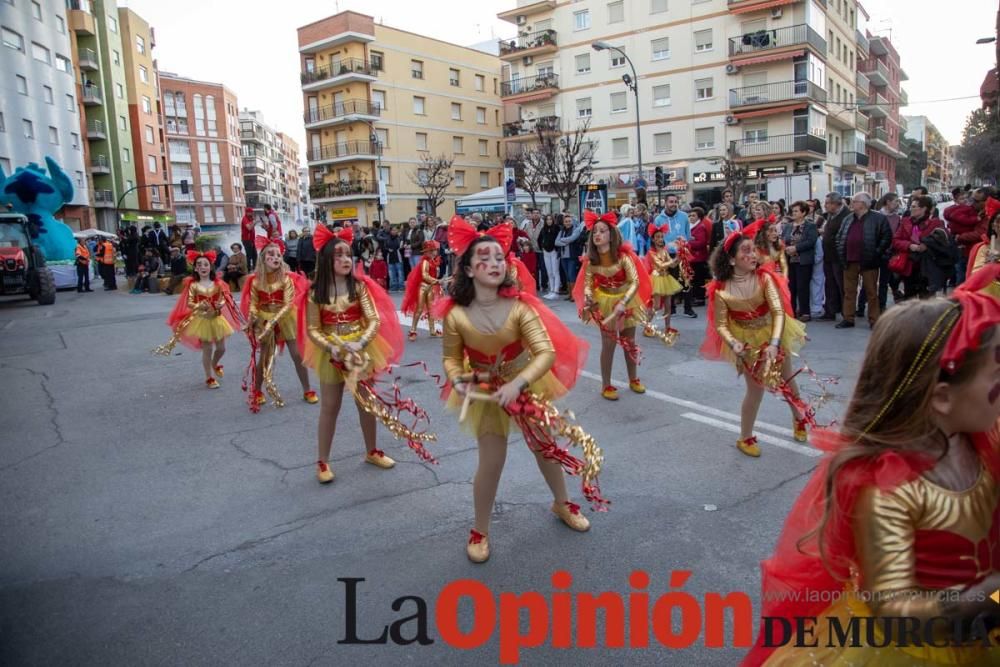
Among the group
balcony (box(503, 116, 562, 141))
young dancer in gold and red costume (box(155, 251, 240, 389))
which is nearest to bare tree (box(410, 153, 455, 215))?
Result: balcony (box(503, 116, 562, 141))

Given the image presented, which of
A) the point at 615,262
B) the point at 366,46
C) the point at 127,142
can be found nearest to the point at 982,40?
the point at 615,262

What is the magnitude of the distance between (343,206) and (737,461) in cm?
5290

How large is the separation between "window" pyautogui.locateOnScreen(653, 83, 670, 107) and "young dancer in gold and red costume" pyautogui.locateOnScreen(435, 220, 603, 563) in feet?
136

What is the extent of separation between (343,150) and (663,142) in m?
25.6

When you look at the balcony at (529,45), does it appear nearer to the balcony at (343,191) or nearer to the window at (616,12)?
the window at (616,12)

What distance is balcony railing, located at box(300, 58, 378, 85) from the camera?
51.2m

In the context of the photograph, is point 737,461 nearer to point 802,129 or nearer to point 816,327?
point 816,327

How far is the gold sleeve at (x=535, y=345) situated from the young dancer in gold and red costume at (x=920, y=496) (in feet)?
6.04

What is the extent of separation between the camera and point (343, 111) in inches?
2083

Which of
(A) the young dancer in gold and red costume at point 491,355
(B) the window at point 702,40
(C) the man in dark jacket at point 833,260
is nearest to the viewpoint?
(A) the young dancer in gold and red costume at point 491,355

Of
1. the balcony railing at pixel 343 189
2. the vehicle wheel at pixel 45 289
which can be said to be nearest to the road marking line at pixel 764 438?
the vehicle wheel at pixel 45 289

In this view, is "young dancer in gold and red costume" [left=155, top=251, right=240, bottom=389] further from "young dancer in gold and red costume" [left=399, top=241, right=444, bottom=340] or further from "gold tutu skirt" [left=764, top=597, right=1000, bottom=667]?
"gold tutu skirt" [left=764, top=597, right=1000, bottom=667]

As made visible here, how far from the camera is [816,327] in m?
10.9

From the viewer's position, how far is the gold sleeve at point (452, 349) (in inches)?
148
